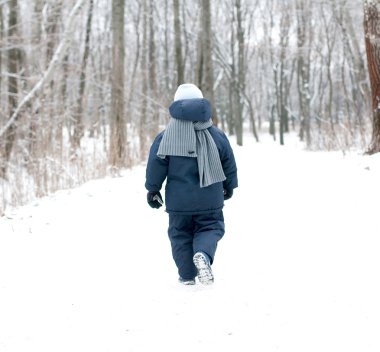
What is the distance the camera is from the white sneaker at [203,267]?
10.0 feet

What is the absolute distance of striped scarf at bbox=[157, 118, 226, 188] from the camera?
10.3ft

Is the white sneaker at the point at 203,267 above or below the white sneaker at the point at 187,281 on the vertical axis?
above

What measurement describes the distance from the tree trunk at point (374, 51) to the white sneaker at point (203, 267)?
4.48m

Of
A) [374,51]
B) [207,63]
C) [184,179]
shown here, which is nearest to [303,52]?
[207,63]

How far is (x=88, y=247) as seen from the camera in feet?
14.0

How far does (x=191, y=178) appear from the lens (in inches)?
125

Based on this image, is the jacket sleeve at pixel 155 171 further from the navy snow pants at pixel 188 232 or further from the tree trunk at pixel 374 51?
the tree trunk at pixel 374 51

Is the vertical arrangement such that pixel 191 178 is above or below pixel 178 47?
below

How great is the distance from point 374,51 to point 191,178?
458 cm

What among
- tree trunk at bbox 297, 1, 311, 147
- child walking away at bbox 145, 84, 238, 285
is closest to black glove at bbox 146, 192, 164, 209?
child walking away at bbox 145, 84, 238, 285

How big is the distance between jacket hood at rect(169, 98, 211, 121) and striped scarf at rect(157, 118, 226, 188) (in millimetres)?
50

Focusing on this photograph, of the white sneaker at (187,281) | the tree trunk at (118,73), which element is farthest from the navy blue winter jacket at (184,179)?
the tree trunk at (118,73)

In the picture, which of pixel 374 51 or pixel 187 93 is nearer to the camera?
pixel 187 93

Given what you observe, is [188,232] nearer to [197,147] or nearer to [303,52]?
[197,147]
